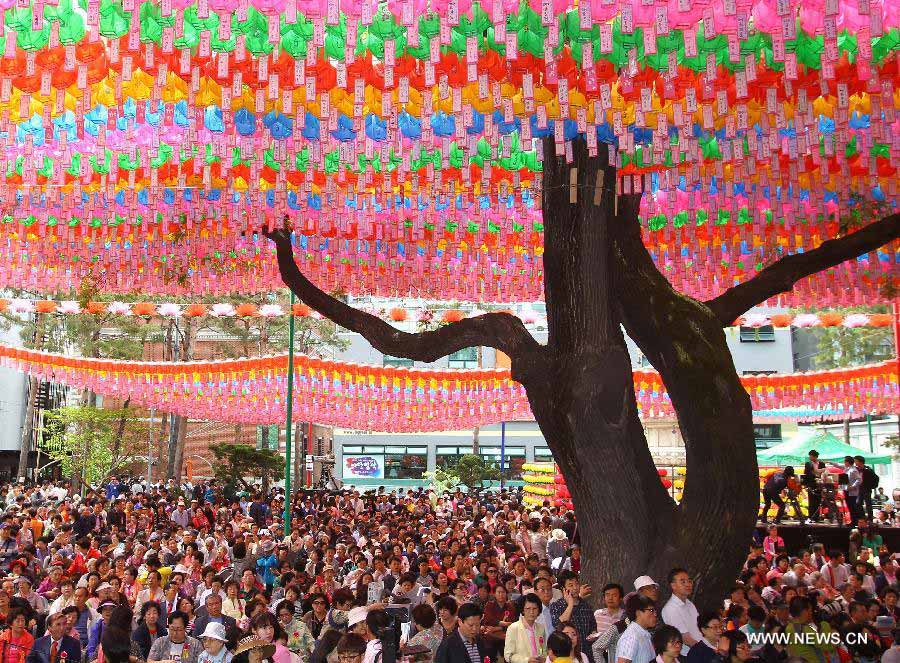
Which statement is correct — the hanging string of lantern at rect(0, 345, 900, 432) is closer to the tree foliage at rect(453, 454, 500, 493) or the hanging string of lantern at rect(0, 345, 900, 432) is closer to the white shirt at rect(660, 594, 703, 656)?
the white shirt at rect(660, 594, 703, 656)

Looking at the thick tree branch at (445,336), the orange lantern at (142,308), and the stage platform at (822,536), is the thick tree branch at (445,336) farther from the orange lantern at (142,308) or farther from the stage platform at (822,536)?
the orange lantern at (142,308)

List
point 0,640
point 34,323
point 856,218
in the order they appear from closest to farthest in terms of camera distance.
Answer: point 0,640 < point 856,218 < point 34,323

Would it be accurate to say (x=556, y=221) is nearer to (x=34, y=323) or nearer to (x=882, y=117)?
(x=882, y=117)

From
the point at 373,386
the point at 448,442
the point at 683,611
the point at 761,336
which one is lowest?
the point at 683,611

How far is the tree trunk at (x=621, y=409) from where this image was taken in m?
7.79

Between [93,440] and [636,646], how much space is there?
104ft

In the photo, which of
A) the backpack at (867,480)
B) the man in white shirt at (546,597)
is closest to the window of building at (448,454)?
the backpack at (867,480)

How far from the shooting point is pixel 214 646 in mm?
6977

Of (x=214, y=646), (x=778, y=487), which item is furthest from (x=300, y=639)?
(x=778, y=487)

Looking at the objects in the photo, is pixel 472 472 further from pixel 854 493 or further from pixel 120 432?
pixel 854 493

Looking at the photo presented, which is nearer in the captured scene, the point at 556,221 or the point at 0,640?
the point at 0,640

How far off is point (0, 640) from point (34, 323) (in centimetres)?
3029

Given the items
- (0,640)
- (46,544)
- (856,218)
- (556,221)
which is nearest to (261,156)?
(556,221)

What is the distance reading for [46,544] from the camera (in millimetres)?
12977
